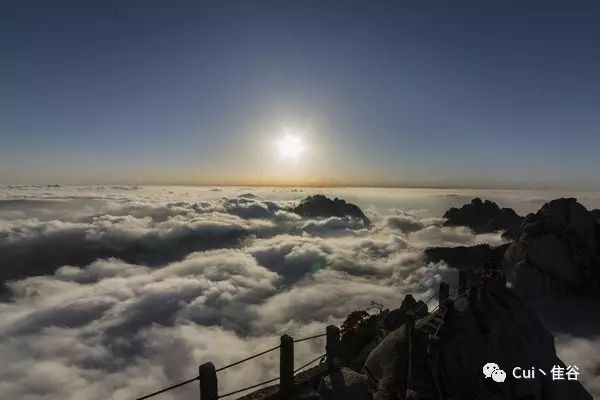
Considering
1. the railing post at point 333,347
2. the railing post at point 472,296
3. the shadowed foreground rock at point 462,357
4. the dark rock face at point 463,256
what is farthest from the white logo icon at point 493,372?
the dark rock face at point 463,256

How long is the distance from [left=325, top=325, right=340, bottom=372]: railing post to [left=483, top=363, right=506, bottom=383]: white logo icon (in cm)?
843

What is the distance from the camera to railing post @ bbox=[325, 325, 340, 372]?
1111cm

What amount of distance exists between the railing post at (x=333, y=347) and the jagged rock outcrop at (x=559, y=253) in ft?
204

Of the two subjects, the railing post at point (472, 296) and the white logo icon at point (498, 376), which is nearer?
the white logo icon at point (498, 376)

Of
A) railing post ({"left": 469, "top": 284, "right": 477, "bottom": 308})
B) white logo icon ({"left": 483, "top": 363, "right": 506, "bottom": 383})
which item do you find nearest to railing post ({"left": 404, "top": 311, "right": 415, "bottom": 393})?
white logo icon ({"left": 483, "top": 363, "right": 506, "bottom": 383})

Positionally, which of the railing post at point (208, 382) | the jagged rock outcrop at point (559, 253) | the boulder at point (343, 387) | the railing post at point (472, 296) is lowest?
the jagged rock outcrop at point (559, 253)

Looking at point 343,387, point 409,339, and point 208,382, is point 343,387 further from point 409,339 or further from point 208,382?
point 409,339

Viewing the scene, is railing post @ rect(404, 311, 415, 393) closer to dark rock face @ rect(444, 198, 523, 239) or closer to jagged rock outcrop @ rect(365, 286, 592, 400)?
jagged rock outcrop @ rect(365, 286, 592, 400)

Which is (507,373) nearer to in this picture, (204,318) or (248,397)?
(248,397)

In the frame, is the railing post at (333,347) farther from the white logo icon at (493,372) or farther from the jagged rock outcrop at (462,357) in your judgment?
the white logo icon at (493,372)

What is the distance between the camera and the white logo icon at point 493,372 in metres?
15.3

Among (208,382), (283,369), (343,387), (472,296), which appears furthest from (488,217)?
(208,382)

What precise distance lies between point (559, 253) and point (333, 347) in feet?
211

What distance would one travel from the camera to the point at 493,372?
15336 mm
